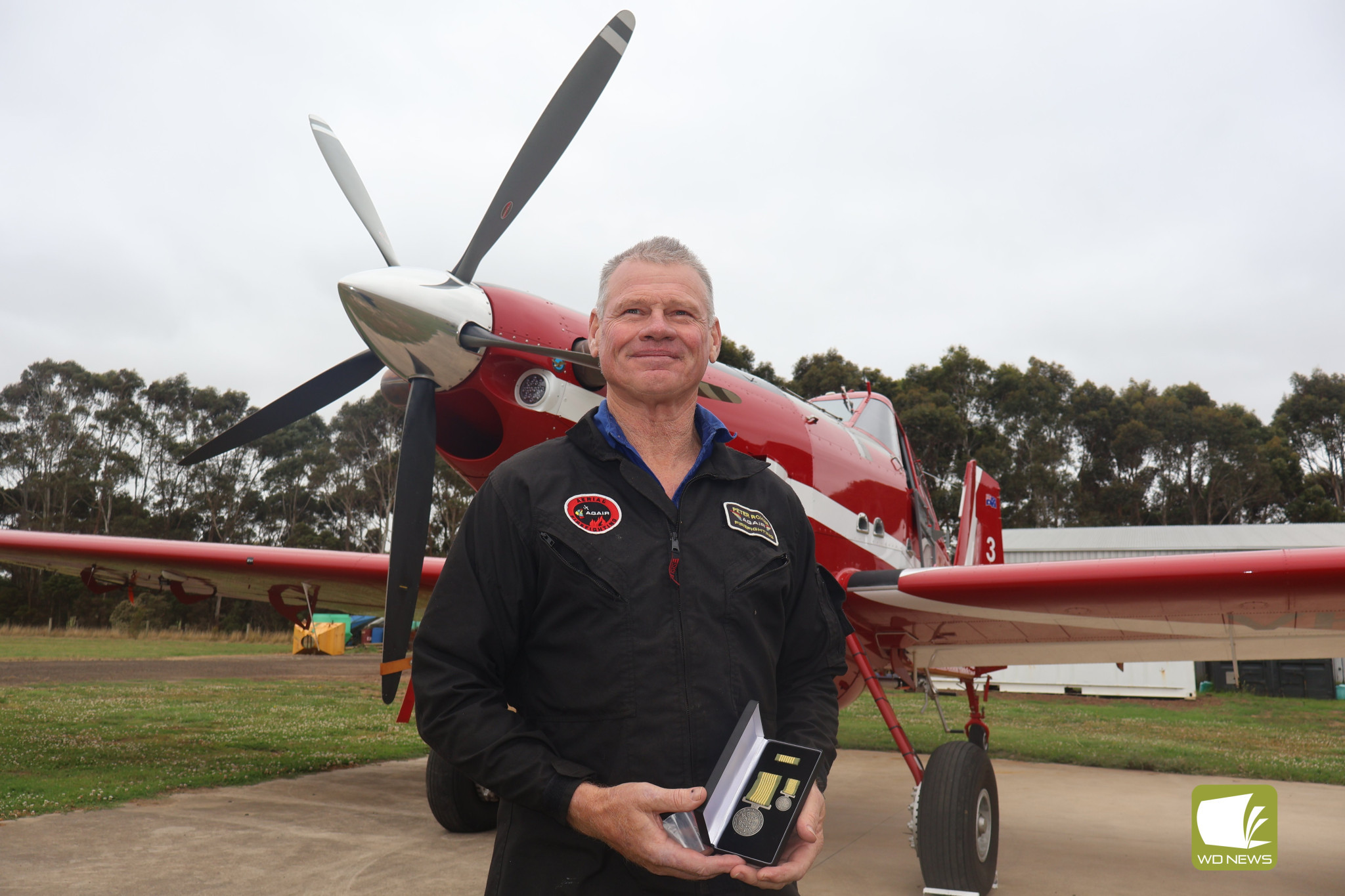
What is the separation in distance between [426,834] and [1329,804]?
25.4ft

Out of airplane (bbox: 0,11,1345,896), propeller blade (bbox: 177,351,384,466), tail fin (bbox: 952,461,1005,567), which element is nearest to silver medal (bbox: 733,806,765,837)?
airplane (bbox: 0,11,1345,896)

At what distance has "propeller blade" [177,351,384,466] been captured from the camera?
507 cm

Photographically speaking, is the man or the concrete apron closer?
the man

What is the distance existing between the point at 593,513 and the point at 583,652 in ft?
0.77

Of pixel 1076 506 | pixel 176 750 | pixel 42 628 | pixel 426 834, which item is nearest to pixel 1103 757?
pixel 426 834

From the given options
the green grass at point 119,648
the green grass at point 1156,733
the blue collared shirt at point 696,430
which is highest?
the blue collared shirt at point 696,430

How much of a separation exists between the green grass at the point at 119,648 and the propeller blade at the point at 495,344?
66.9 ft

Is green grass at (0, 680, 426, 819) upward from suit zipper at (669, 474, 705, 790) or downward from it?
downward

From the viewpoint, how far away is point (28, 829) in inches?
193

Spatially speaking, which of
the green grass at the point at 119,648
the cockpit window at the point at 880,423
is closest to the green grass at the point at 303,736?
the cockpit window at the point at 880,423

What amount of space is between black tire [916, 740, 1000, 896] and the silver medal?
12.6ft

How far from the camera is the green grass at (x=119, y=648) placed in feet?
70.3

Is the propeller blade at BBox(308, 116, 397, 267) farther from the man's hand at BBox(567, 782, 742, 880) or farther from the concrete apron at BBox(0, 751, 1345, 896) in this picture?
the man's hand at BBox(567, 782, 742, 880)

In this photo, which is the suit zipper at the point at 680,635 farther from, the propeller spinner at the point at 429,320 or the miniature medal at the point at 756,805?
the propeller spinner at the point at 429,320
